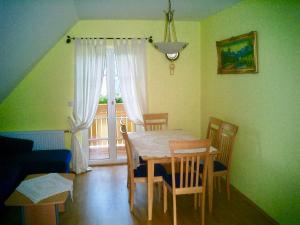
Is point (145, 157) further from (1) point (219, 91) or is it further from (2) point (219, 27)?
(2) point (219, 27)

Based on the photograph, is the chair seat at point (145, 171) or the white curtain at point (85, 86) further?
the white curtain at point (85, 86)

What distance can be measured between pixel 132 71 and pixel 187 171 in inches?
94.0

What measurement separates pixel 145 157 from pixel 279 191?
1.43 meters

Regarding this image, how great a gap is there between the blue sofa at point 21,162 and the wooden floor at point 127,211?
1.18 feet

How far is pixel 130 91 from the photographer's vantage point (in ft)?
15.5

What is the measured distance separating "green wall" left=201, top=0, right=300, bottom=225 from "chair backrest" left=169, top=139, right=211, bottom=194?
76cm

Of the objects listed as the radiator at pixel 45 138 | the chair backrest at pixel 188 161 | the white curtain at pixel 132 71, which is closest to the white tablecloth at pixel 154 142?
the chair backrest at pixel 188 161

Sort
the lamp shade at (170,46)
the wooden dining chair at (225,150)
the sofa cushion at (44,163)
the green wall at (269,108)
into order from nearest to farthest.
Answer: the green wall at (269,108) < the lamp shade at (170,46) < the wooden dining chair at (225,150) < the sofa cushion at (44,163)

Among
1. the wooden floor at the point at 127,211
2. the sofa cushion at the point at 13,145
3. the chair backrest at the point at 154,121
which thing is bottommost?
the wooden floor at the point at 127,211

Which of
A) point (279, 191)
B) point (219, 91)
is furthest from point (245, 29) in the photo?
point (279, 191)

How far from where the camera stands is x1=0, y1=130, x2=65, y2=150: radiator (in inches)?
178

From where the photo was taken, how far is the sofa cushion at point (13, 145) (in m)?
4.14

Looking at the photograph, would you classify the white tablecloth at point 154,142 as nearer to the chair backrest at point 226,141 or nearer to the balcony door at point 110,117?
the chair backrest at point 226,141

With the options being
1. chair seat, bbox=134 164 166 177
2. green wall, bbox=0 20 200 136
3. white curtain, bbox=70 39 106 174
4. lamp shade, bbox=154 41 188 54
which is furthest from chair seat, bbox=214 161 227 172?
white curtain, bbox=70 39 106 174
